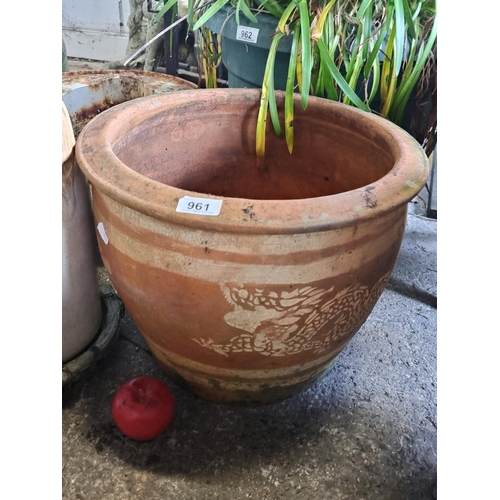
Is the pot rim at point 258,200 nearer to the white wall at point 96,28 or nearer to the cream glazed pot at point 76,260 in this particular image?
the cream glazed pot at point 76,260

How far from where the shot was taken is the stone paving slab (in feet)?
3.51

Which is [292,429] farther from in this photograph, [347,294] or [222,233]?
[222,233]

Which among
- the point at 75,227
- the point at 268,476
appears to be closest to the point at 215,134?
the point at 75,227

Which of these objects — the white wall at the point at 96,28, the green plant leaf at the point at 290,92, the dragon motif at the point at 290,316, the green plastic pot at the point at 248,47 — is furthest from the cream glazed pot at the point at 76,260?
the white wall at the point at 96,28

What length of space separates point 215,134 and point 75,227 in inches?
16.4

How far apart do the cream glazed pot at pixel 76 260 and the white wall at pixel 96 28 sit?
2.79 metres

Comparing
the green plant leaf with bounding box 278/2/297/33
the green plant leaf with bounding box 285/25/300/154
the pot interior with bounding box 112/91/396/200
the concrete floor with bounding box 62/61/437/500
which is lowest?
the concrete floor with bounding box 62/61/437/500

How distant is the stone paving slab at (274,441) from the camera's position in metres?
1.07

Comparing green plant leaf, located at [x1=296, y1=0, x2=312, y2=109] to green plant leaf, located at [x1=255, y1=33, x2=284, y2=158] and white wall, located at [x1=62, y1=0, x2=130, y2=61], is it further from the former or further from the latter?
white wall, located at [x1=62, y1=0, x2=130, y2=61]

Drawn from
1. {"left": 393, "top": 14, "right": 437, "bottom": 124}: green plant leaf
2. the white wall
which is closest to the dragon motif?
{"left": 393, "top": 14, "right": 437, "bottom": 124}: green plant leaf

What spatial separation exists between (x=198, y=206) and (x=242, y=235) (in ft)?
0.27

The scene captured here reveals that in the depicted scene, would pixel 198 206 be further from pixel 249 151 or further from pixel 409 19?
pixel 409 19

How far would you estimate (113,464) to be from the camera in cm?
110

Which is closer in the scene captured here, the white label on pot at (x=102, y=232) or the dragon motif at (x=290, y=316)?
the dragon motif at (x=290, y=316)
